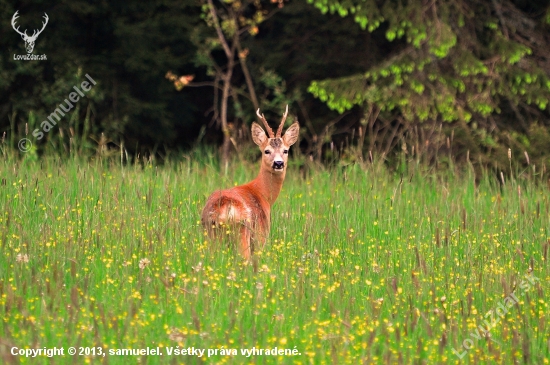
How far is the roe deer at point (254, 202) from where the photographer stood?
5930mm

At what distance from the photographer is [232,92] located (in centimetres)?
1589

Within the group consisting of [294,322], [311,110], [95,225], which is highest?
[311,110]

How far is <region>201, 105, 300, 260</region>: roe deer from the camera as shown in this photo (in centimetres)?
593

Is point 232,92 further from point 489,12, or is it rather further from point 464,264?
point 464,264

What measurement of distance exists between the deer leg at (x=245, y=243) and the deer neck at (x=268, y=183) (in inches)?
37.2

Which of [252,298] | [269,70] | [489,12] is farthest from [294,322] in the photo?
[269,70]

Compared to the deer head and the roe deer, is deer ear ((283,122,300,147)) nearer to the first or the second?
the roe deer

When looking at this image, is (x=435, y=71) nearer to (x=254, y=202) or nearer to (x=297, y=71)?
(x=297, y=71)

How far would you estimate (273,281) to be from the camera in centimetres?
485

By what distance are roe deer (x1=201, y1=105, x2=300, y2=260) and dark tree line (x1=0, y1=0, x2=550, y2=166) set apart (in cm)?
432

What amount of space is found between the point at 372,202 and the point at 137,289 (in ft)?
9.91

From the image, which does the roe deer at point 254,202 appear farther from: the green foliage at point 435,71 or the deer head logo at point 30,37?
the deer head logo at point 30,37
